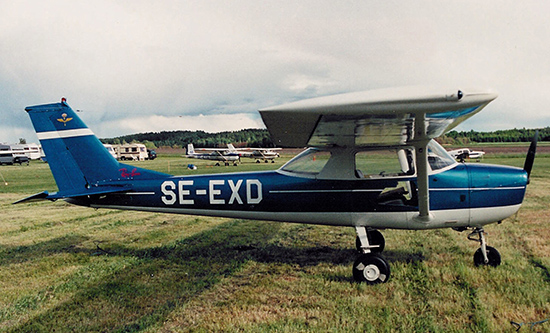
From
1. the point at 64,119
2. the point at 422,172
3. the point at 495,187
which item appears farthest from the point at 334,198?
the point at 64,119

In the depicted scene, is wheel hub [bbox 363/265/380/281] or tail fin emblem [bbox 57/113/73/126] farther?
tail fin emblem [bbox 57/113/73/126]

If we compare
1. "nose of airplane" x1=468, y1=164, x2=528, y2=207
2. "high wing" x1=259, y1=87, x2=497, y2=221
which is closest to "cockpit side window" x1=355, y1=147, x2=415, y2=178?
"high wing" x1=259, y1=87, x2=497, y2=221

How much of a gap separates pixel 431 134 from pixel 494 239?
3.60 metres

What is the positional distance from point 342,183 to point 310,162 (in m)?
0.61

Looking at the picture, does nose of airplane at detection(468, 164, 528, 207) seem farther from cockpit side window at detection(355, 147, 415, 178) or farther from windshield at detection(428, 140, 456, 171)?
cockpit side window at detection(355, 147, 415, 178)

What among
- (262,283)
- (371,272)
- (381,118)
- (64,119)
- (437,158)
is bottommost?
(262,283)

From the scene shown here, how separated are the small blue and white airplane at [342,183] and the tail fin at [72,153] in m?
0.02

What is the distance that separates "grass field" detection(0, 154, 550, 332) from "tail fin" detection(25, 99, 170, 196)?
4.33 feet

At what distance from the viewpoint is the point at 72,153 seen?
5.73 metres

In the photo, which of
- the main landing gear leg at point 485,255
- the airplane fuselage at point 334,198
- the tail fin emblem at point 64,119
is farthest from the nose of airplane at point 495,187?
the tail fin emblem at point 64,119

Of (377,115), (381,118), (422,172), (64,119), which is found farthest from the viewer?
(64,119)

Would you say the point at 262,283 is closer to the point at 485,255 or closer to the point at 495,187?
the point at 485,255

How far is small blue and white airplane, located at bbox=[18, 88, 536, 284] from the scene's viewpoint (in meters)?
4.11

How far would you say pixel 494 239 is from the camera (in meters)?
Answer: 6.16
